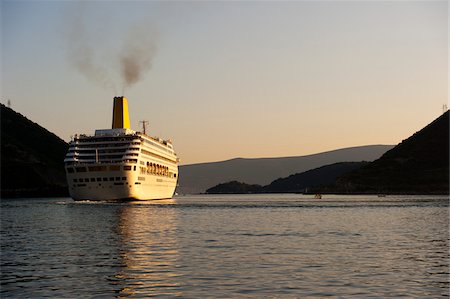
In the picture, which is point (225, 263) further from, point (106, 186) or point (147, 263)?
point (106, 186)

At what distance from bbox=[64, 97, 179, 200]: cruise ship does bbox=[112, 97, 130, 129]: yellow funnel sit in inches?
936

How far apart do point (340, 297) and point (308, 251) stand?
697 inches

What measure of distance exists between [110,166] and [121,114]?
47.5m

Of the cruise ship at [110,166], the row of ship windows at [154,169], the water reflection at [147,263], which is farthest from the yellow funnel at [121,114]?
the water reflection at [147,263]

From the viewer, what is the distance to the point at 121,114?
196 meters

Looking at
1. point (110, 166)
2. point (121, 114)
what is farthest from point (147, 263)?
point (121, 114)

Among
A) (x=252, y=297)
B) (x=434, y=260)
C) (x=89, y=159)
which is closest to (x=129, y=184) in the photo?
(x=89, y=159)

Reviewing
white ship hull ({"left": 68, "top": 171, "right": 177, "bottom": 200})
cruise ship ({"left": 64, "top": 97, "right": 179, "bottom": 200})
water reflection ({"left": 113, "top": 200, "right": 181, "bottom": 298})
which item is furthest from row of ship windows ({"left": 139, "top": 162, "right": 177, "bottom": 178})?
water reflection ({"left": 113, "top": 200, "right": 181, "bottom": 298})

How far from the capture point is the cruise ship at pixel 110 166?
150 metres

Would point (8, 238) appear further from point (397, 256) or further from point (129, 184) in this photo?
point (129, 184)

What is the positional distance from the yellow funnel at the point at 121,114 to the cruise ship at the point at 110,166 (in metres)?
23.8

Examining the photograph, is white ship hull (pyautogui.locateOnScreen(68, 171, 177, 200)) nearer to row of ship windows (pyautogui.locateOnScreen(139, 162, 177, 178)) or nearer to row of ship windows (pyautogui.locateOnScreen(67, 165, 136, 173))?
row of ship windows (pyautogui.locateOnScreen(67, 165, 136, 173))

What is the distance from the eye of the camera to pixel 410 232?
64125 millimetres

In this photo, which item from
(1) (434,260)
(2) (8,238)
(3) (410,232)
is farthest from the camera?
(3) (410,232)
